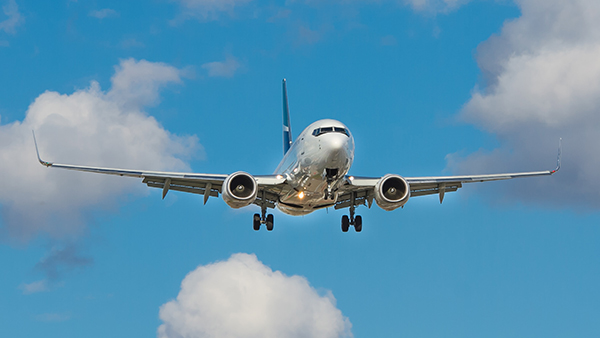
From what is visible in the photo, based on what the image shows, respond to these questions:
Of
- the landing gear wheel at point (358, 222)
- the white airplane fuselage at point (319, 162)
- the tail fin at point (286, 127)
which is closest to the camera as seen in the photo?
the white airplane fuselage at point (319, 162)

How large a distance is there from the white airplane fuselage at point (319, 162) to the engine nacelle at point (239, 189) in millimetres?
2278

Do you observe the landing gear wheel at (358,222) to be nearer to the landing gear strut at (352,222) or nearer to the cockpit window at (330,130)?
the landing gear strut at (352,222)

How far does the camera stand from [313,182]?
33.8 meters

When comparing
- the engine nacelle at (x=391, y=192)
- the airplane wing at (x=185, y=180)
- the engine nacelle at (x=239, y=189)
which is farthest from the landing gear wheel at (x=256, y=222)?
the engine nacelle at (x=391, y=192)

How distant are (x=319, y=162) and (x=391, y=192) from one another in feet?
17.4

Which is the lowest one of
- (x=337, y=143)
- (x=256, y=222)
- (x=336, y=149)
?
(x=256, y=222)

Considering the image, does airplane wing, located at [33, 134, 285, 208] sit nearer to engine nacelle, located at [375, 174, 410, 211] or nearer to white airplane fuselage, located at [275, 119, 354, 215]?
white airplane fuselage, located at [275, 119, 354, 215]

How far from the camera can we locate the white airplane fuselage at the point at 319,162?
31.2 metres

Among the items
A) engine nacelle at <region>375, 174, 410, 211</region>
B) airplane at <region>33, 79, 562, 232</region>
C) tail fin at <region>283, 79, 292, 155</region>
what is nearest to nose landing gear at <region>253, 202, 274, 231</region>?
airplane at <region>33, 79, 562, 232</region>

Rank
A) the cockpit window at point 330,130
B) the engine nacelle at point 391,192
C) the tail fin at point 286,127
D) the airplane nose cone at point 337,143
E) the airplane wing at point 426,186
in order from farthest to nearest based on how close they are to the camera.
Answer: the tail fin at point 286,127 < the airplane wing at point 426,186 < the engine nacelle at point 391,192 < the cockpit window at point 330,130 < the airplane nose cone at point 337,143

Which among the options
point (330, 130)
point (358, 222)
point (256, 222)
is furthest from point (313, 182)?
point (358, 222)

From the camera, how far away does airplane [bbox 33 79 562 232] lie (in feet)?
105

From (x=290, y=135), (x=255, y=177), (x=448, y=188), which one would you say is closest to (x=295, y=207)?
(x=255, y=177)

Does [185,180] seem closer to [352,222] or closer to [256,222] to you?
[256,222]
